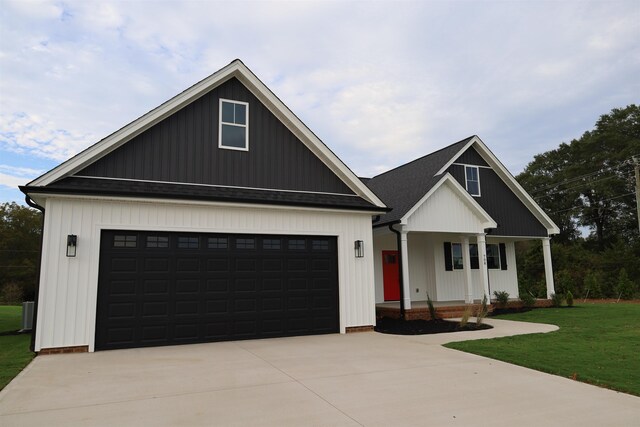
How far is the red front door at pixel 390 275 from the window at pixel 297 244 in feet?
19.6

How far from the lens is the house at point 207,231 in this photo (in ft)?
27.8

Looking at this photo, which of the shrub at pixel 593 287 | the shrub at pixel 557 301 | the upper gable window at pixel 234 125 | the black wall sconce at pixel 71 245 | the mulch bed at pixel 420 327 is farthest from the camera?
the shrub at pixel 593 287

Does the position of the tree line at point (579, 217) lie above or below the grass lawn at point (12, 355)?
above

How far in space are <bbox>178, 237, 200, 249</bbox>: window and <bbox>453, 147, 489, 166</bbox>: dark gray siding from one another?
1110 centimetres

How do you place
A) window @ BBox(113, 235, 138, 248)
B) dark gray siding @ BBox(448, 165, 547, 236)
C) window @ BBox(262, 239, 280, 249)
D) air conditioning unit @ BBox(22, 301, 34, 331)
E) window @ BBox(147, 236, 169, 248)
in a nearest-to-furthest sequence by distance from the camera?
window @ BBox(113, 235, 138, 248), window @ BBox(147, 236, 169, 248), window @ BBox(262, 239, 280, 249), air conditioning unit @ BBox(22, 301, 34, 331), dark gray siding @ BBox(448, 165, 547, 236)

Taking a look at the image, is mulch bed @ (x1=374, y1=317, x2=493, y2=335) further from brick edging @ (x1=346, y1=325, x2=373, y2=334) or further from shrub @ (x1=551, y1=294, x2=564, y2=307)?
shrub @ (x1=551, y1=294, x2=564, y2=307)

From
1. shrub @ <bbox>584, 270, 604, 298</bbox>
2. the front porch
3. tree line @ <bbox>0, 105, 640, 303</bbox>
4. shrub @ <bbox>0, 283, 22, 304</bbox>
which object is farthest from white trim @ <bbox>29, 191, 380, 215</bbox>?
shrub @ <bbox>0, 283, 22, 304</bbox>

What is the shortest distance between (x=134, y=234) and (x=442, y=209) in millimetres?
9262

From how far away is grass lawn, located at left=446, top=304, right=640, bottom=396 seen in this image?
6090 millimetres

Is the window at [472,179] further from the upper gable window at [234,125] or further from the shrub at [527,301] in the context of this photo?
the upper gable window at [234,125]

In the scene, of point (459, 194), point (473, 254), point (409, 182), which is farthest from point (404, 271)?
point (473, 254)

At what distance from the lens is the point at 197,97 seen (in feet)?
33.6

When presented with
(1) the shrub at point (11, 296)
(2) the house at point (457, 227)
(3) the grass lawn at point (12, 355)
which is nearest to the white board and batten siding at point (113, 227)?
(3) the grass lawn at point (12, 355)

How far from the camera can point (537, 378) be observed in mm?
6020
